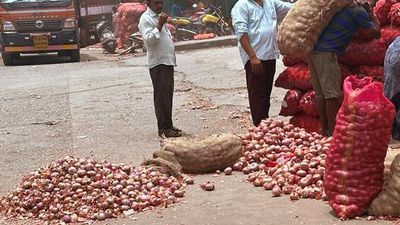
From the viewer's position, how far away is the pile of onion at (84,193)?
5.10 metres

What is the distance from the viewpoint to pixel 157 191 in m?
5.40

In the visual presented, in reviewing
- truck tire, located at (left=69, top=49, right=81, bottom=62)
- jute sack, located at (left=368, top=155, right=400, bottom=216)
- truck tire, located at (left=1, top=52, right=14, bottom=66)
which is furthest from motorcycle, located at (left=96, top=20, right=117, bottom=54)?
jute sack, located at (left=368, top=155, right=400, bottom=216)

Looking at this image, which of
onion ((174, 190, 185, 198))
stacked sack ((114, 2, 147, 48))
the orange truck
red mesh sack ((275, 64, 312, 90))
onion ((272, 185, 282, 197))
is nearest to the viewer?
onion ((272, 185, 282, 197))

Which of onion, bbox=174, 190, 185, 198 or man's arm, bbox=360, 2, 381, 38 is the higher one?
man's arm, bbox=360, 2, 381, 38

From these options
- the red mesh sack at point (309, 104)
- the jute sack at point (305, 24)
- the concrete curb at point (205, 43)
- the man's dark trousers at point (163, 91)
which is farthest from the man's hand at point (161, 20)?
the concrete curb at point (205, 43)

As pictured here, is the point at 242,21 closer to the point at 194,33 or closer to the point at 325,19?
the point at 325,19

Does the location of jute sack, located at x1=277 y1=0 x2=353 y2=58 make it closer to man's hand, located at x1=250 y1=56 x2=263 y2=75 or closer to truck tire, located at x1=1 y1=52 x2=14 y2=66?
man's hand, located at x1=250 y1=56 x2=263 y2=75

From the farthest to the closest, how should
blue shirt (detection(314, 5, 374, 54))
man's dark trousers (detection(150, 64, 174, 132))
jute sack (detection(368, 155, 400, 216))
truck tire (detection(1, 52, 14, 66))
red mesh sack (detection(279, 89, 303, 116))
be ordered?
truck tire (detection(1, 52, 14, 66))
man's dark trousers (detection(150, 64, 174, 132))
red mesh sack (detection(279, 89, 303, 116))
blue shirt (detection(314, 5, 374, 54))
jute sack (detection(368, 155, 400, 216))

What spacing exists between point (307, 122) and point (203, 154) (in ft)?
4.90

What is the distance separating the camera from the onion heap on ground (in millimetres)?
6461

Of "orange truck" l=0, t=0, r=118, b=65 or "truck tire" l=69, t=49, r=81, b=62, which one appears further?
"truck tire" l=69, t=49, r=81, b=62

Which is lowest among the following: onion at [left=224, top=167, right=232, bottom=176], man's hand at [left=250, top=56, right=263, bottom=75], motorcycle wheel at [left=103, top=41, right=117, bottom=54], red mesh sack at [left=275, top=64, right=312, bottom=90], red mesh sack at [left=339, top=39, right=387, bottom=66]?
motorcycle wheel at [left=103, top=41, right=117, bottom=54]

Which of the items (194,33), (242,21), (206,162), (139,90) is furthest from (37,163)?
(194,33)

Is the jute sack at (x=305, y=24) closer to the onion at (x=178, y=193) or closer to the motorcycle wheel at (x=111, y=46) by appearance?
the onion at (x=178, y=193)
